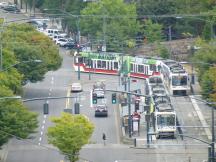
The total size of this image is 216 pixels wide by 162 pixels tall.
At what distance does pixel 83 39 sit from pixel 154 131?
173ft

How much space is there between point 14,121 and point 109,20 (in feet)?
181

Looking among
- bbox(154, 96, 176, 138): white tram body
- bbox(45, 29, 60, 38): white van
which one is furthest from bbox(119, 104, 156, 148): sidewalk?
bbox(45, 29, 60, 38): white van

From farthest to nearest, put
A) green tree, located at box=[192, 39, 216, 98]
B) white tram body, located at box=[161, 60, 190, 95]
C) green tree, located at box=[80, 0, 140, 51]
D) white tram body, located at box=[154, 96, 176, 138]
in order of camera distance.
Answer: green tree, located at box=[80, 0, 140, 51]
white tram body, located at box=[161, 60, 190, 95]
green tree, located at box=[192, 39, 216, 98]
white tram body, located at box=[154, 96, 176, 138]

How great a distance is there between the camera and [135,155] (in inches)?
4309

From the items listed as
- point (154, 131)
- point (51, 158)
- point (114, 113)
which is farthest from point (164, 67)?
point (51, 158)

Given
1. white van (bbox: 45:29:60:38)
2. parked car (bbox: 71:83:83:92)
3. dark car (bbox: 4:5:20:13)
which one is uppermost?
dark car (bbox: 4:5:20:13)

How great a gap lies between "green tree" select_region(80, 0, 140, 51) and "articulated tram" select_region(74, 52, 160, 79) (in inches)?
292

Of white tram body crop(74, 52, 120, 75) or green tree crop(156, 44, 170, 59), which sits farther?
green tree crop(156, 44, 170, 59)

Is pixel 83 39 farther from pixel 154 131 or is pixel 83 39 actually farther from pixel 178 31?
pixel 154 131

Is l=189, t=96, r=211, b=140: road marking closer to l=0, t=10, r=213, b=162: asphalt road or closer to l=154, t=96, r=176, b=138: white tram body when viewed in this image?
l=0, t=10, r=213, b=162: asphalt road

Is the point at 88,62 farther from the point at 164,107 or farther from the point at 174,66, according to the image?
the point at 164,107

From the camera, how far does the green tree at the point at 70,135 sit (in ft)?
343

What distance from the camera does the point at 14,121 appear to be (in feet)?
354

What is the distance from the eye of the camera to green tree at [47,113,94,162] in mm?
Answer: 104625
